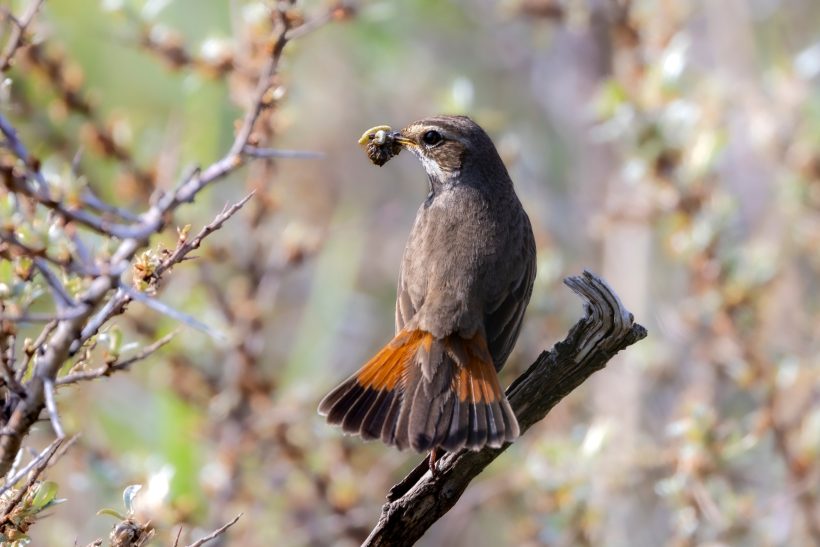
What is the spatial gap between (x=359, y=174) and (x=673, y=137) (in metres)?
4.65

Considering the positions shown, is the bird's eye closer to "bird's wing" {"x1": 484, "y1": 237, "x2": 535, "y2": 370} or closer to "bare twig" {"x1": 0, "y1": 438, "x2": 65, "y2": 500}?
"bird's wing" {"x1": 484, "y1": 237, "x2": 535, "y2": 370}

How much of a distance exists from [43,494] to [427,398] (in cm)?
136

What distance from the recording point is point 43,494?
238cm

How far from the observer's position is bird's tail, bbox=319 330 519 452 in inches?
124

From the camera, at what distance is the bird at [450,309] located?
3291 mm

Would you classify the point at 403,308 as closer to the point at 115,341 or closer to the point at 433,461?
the point at 433,461

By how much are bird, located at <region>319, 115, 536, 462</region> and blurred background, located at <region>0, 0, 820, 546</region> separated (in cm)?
53

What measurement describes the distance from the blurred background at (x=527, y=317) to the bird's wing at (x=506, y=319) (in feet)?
2.49

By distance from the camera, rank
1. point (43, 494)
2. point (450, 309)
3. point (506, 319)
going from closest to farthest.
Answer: point (43, 494) < point (450, 309) < point (506, 319)

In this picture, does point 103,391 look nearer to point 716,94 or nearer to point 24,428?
point 716,94

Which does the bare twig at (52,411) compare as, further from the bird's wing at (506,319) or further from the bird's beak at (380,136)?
the bird's beak at (380,136)

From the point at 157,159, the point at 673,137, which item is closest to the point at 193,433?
the point at 157,159

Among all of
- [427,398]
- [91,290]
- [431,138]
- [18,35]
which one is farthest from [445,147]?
[91,290]

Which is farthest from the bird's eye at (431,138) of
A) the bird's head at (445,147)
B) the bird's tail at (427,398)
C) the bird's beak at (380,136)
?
the bird's tail at (427,398)
